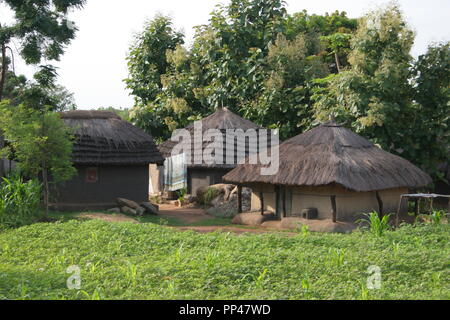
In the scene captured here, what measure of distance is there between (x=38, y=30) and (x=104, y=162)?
4.66m

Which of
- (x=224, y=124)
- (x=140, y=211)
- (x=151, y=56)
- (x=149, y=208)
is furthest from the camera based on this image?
(x=151, y=56)

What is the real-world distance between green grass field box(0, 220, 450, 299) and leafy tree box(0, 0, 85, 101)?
26.4 feet

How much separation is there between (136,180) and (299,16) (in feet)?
51.6

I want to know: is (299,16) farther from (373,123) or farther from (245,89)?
(373,123)

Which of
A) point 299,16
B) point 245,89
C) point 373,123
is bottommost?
point 373,123

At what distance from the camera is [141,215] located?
690 inches

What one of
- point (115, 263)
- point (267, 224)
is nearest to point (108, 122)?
point (267, 224)

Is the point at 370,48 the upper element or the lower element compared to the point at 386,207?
upper

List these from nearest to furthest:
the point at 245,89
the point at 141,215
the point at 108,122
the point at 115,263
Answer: the point at 115,263, the point at 141,215, the point at 108,122, the point at 245,89

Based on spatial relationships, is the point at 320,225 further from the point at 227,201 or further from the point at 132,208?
the point at 132,208

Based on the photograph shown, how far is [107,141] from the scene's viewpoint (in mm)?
18094

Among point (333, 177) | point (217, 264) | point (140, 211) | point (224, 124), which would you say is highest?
point (224, 124)

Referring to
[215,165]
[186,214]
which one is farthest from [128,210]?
[215,165]

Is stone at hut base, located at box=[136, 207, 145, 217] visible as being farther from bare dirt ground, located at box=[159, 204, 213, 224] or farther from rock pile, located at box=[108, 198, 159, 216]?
bare dirt ground, located at box=[159, 204, 213, 224]
